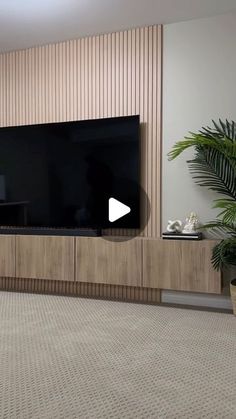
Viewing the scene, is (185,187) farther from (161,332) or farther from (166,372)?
(166,372)

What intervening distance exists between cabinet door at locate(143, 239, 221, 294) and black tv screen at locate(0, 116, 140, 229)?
35 cm

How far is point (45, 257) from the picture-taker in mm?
3539

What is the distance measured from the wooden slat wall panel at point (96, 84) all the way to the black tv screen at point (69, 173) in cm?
15

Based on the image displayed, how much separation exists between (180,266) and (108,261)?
2.09 ft

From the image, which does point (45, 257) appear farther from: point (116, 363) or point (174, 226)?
point (116, 363)

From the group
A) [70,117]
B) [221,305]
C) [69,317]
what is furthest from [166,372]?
[70,117]

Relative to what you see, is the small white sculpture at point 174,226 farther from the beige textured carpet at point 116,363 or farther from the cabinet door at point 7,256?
the cabinet door at point 7,256

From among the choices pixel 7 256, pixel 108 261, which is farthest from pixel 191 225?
pixel 7 256

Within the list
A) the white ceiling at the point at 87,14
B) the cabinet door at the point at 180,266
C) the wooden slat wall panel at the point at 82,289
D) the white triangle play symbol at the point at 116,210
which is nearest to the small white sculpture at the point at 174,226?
the cabinet door at the point at 180,266

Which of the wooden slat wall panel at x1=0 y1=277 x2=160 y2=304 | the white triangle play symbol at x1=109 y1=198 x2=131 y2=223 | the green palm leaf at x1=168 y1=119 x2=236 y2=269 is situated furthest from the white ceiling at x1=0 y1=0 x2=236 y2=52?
the wooden slat wall panel at x1=0 y1=277 x2=160 y2=304

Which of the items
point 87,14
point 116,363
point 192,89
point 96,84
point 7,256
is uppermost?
point 87,14

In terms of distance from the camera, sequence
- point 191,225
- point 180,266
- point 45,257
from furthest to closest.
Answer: point 45,257 → point 191,225 → point 180,266

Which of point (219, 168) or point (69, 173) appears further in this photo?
point (69, 173)

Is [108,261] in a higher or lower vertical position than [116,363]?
higher
